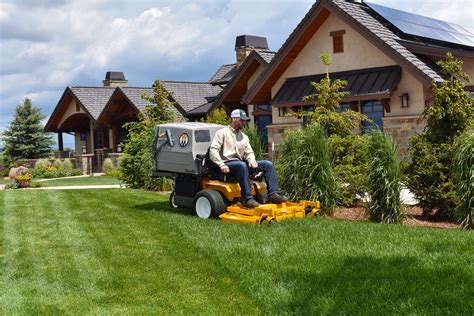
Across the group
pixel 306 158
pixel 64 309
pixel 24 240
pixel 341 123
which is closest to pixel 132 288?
pixel 64 309

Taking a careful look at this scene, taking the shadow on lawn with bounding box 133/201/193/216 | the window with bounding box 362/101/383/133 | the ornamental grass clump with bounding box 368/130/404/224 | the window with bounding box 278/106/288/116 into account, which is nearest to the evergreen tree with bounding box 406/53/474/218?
the ornamental grass clump with bounding box 368/130/404/224

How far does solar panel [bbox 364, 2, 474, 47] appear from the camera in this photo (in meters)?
19.7

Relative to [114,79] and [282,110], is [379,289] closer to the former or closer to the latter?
[282,110]

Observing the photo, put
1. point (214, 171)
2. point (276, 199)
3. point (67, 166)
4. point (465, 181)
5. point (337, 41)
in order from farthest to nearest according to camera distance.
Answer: point (67, 166), point (337, 41), point (214, 171), point (276, 199), point (465, 181)

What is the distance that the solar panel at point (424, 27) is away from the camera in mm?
19734

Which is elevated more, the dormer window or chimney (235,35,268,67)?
chimney (235,35,268,67)

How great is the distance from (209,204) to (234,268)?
10.3ft

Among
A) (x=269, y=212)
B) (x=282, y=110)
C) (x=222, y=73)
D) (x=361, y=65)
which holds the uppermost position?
(x=222, y=73)

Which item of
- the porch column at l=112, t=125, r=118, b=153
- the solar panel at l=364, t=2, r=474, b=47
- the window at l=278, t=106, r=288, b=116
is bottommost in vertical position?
the porch column at l=112, t=125, r=118, b=153

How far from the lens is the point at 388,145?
9.52 m

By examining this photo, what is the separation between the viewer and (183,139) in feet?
33.5

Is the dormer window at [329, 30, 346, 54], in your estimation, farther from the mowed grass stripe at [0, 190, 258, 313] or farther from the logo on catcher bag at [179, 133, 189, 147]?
the mowed grass stripe at [0, 190, 258, 313]

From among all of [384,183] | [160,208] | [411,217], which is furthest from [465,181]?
[160,208]

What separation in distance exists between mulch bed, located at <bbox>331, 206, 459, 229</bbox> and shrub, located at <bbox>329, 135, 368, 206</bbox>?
25 centimetres
